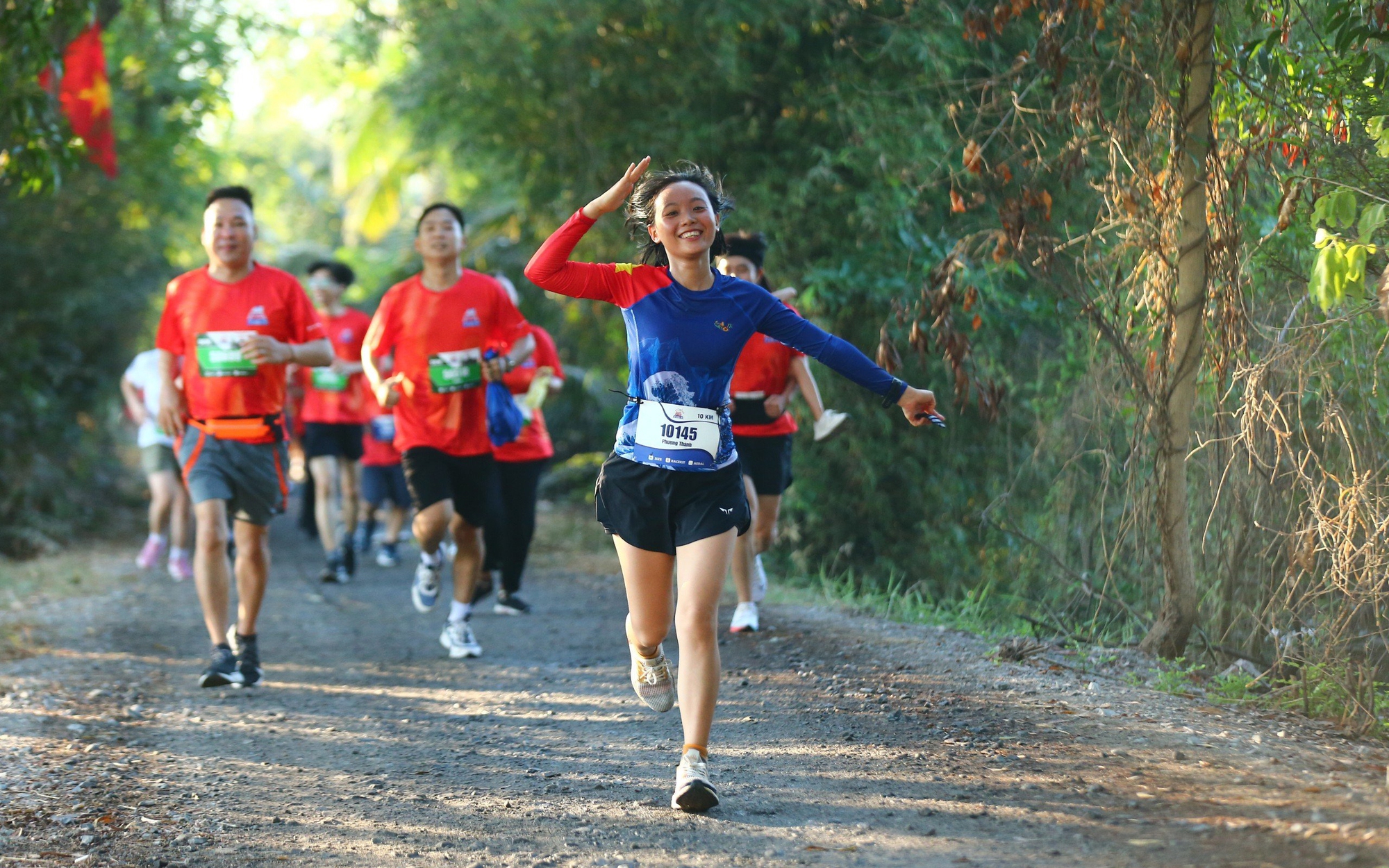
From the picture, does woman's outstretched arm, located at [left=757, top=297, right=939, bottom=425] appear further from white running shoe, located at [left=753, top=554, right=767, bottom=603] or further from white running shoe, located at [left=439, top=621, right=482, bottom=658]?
white running shoe, located at [left=439, top=621, right=482, bottom=658]

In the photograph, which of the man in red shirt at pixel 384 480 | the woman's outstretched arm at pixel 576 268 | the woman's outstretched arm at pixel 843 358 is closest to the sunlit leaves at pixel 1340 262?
the woman's outstretched arm at pixel 843 358

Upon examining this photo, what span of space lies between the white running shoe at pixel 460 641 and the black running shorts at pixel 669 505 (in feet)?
10.3

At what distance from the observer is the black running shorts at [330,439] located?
11.0 meters

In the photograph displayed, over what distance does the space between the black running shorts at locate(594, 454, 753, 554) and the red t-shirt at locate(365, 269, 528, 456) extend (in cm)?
296

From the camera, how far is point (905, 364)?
9695 mm

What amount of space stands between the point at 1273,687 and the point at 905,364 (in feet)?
15.7

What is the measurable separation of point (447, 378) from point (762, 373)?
175cm

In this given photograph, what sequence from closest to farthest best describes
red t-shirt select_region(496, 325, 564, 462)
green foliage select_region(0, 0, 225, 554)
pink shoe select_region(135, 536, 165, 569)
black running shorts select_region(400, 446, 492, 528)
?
black running shorts select_region(400, 446, 492, 528)
red t-shirt select_region(496, 325, 564, 462)
pink shoe select_region(135, 536, 165, 569)
green foliage select_region(0, 0, 225, 554)

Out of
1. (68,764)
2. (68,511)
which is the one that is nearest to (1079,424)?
(68,764)

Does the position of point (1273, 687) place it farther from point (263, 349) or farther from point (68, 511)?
point (68, 511)

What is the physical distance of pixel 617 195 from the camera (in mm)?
4375

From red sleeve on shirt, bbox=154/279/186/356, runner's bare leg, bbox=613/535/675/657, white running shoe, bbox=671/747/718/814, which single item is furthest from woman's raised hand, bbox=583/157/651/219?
red sleeve on shirt, bbox=154/279/186/356

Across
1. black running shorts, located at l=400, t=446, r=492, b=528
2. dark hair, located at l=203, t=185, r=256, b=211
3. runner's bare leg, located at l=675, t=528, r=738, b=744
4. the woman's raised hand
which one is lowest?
runner's bare leg, located at l=675, t=528, r=738, b=744

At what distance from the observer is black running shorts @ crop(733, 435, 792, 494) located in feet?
24.2
